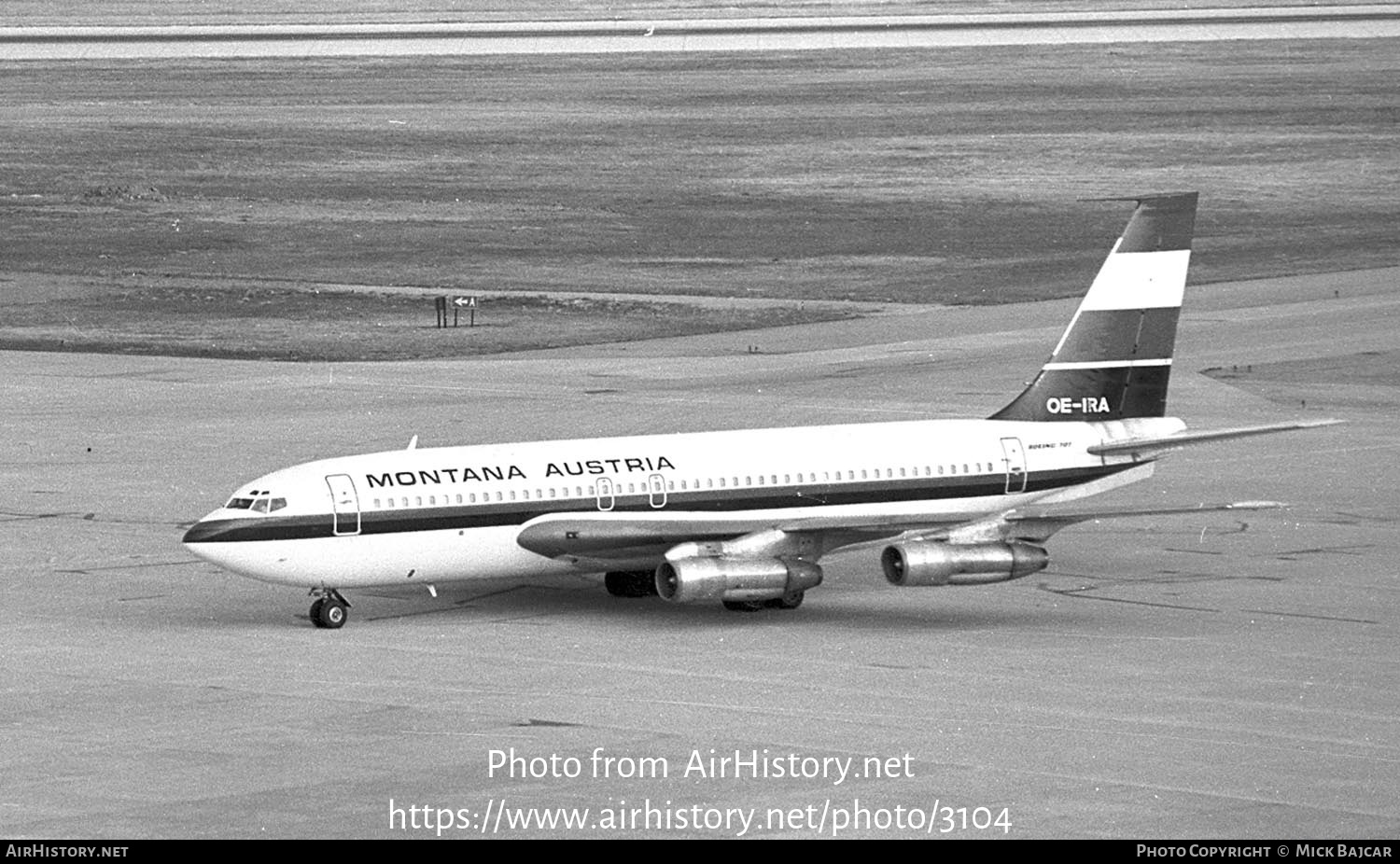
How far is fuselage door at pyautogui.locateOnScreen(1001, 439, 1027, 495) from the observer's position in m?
53.0

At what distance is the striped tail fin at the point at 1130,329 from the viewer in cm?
5575

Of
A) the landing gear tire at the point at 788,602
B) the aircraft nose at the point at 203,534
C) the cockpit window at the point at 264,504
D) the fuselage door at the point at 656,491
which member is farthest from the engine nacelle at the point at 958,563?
the aircraft nose at the point at 203,534

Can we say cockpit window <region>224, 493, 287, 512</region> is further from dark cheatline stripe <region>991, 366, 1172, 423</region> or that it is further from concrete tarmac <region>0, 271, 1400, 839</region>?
dark cheatline stripe <region>991, 366, 1172, 423</region>

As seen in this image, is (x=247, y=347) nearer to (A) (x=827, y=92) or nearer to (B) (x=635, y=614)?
(B) (x=635, y=614)

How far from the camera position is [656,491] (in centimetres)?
5025

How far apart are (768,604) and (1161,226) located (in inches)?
515

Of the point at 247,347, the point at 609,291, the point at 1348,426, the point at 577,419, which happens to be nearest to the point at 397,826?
the point at 577,419

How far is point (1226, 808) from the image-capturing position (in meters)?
35.0

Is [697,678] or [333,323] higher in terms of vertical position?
[333,323]

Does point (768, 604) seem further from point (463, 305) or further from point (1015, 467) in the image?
point (463, 305)

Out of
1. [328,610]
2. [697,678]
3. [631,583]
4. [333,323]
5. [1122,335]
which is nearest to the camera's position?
[697,678]

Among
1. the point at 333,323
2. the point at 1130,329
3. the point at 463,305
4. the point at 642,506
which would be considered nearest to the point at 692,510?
the point at 642,506

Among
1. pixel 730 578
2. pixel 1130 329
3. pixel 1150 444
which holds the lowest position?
pixel 730 578

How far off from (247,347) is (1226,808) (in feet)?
203
